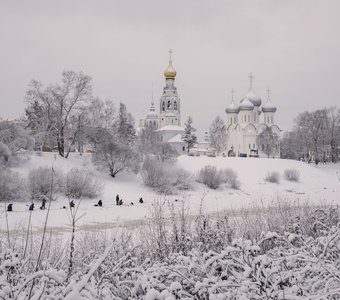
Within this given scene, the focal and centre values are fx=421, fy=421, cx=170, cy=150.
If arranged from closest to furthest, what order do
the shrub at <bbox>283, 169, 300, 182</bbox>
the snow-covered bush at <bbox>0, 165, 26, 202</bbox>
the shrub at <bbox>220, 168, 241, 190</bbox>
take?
the snow-covered bush at <bbox>0, 165, 26, 202</bbox> → the shrub at <bbox>220, 168, 241, 190</bbox> → the shrub at <bbox>283, 169, 300, 182</bbox>

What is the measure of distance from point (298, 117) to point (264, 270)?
63.8 meters

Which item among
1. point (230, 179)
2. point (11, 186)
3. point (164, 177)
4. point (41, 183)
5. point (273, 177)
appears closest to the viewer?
point (11, 186)

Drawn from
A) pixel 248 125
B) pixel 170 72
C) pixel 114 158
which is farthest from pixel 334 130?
pixel 114 158

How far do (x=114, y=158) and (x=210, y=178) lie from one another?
337 inches

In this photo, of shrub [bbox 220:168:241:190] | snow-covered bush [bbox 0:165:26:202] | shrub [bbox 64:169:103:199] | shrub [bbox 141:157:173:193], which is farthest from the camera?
shrub [bbox 220:168:241:190]

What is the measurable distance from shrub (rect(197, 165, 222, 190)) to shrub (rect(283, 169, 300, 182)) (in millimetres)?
9774

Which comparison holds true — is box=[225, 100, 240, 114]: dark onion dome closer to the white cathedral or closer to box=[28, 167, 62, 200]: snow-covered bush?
the white cathedral

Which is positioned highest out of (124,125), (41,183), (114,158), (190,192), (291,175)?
(124,125)

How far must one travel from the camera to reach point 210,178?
3672 cm

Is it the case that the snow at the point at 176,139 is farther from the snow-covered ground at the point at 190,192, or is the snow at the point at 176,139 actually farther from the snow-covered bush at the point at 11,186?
the snow-covered bush at the point at 11,186

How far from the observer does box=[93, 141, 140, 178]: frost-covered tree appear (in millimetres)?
34562

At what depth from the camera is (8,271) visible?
12.1ft

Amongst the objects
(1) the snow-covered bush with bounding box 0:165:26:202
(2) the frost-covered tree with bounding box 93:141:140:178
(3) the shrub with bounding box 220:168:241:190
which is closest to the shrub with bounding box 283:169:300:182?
(3) the shrub with bounding box 220:168:241:190

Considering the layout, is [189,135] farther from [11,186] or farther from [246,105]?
[11,186]
